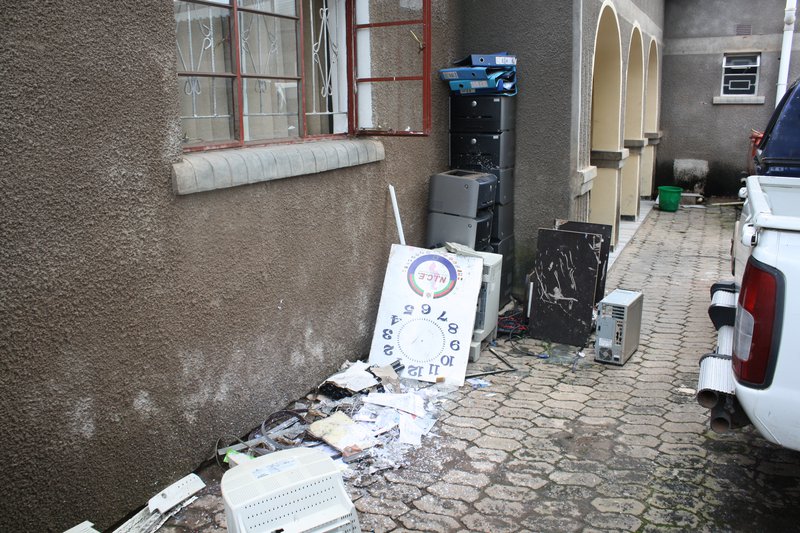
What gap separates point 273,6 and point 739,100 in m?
12.8

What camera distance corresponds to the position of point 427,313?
5.60 metres

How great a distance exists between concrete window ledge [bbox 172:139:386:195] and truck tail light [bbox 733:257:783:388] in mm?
2661

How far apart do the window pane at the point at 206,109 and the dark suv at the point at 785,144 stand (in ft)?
13.1

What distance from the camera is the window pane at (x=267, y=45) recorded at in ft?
14.9

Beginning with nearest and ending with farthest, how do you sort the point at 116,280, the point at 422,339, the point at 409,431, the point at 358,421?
the point at 116,280 < the point at 409,431 < the point at 358,421 < the point at 422,339

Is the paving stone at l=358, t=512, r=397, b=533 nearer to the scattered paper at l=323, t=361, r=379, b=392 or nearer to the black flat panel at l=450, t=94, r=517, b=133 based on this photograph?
the scattered paper at l=323, t=361, r=379, b=392

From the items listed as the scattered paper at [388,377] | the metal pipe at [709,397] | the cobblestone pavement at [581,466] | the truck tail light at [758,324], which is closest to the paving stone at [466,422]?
the cobblestone pavement at [581,466]

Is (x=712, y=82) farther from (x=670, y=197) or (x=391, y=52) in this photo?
(x=391, y=52)

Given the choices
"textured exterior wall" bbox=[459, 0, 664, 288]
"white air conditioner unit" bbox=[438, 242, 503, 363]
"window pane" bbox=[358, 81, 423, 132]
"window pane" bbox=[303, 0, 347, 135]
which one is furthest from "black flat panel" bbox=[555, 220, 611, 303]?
"window pane" bbox=[303, 0, 347, 135]

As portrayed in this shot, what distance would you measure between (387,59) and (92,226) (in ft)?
10.4

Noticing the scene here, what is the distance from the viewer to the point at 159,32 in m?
3.56

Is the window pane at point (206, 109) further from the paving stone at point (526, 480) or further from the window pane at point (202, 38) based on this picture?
the paving stone at point (526, 480)

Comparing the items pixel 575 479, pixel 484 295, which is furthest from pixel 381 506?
pixel 484 295

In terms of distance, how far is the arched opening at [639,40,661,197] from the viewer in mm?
13974
